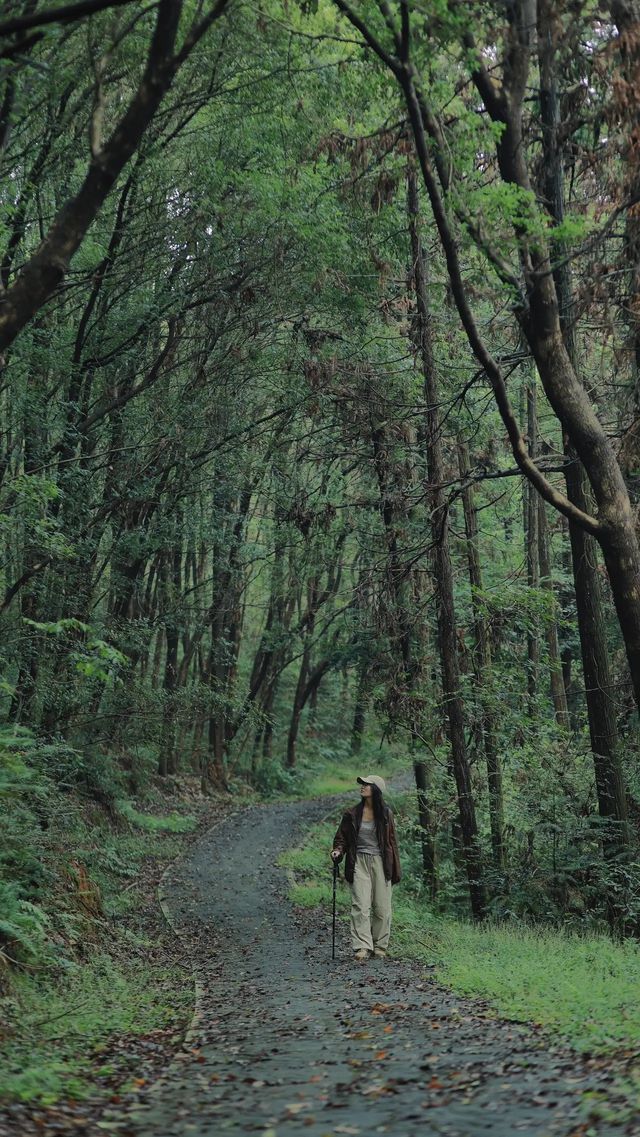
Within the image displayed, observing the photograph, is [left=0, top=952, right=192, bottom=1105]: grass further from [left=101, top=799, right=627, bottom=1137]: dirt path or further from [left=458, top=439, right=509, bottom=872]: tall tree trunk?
[left=458, top=439, right=509, bottom=872]: tall tree trunk

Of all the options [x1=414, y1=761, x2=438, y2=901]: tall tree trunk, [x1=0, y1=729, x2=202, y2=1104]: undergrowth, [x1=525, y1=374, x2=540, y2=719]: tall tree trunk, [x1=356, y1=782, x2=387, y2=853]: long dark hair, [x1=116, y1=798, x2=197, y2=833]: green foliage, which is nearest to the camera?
[x1=0, y1=729, x2=202, y2=1104]: undergrowth

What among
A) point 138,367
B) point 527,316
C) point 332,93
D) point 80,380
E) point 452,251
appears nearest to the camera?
point 452,251

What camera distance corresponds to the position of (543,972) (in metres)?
9.04

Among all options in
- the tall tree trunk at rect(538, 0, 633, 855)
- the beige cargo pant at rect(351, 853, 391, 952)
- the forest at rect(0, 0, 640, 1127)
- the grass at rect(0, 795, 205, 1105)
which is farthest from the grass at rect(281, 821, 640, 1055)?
the grass at rect(0, 795, 205, 1105)

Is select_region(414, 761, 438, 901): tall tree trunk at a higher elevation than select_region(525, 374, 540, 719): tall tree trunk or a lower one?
lower

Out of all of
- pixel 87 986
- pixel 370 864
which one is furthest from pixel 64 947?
pixel 370 864

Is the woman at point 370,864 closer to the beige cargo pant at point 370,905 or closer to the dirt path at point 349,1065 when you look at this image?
the beige cargo pant at point 370,905

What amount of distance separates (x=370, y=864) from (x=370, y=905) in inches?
18.8

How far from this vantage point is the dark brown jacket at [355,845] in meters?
12.1

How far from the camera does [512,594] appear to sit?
15102mm

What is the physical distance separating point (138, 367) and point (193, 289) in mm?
2151

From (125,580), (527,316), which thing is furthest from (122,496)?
(527,316)

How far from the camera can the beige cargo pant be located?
463 inches

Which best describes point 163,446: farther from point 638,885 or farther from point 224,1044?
point 224,1044
